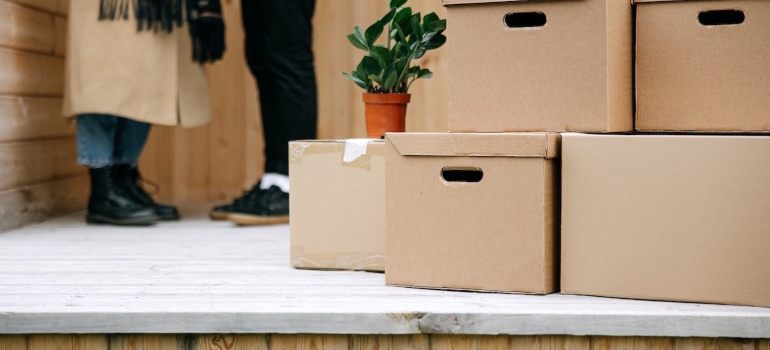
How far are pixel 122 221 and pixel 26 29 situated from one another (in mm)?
567

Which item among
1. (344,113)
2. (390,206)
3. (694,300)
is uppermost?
(344,113)

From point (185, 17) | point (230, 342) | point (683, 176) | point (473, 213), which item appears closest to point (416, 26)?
point (473, 213)

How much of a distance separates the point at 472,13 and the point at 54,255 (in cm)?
94

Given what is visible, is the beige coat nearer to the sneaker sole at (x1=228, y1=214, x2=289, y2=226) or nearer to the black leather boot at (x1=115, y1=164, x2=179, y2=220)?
the black leather boot at (x1=115, y1=164, x2=179, y2=220)

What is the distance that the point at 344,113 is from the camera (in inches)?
110

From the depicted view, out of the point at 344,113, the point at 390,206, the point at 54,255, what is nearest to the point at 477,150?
the point at 390,206

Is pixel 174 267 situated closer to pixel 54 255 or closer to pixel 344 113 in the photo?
pixel 54 255

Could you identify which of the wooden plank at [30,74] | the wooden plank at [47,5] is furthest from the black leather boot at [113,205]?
the wooden plank at [47,5]

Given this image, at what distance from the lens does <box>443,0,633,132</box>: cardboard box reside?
50.2 inches

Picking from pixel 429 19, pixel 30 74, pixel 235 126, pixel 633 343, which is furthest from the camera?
pixel 235 126

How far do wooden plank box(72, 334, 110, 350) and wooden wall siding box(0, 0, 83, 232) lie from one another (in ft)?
3.38

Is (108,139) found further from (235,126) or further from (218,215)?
(235,126)

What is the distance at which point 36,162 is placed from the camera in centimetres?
228

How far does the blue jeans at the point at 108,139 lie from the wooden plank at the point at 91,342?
1079mm
